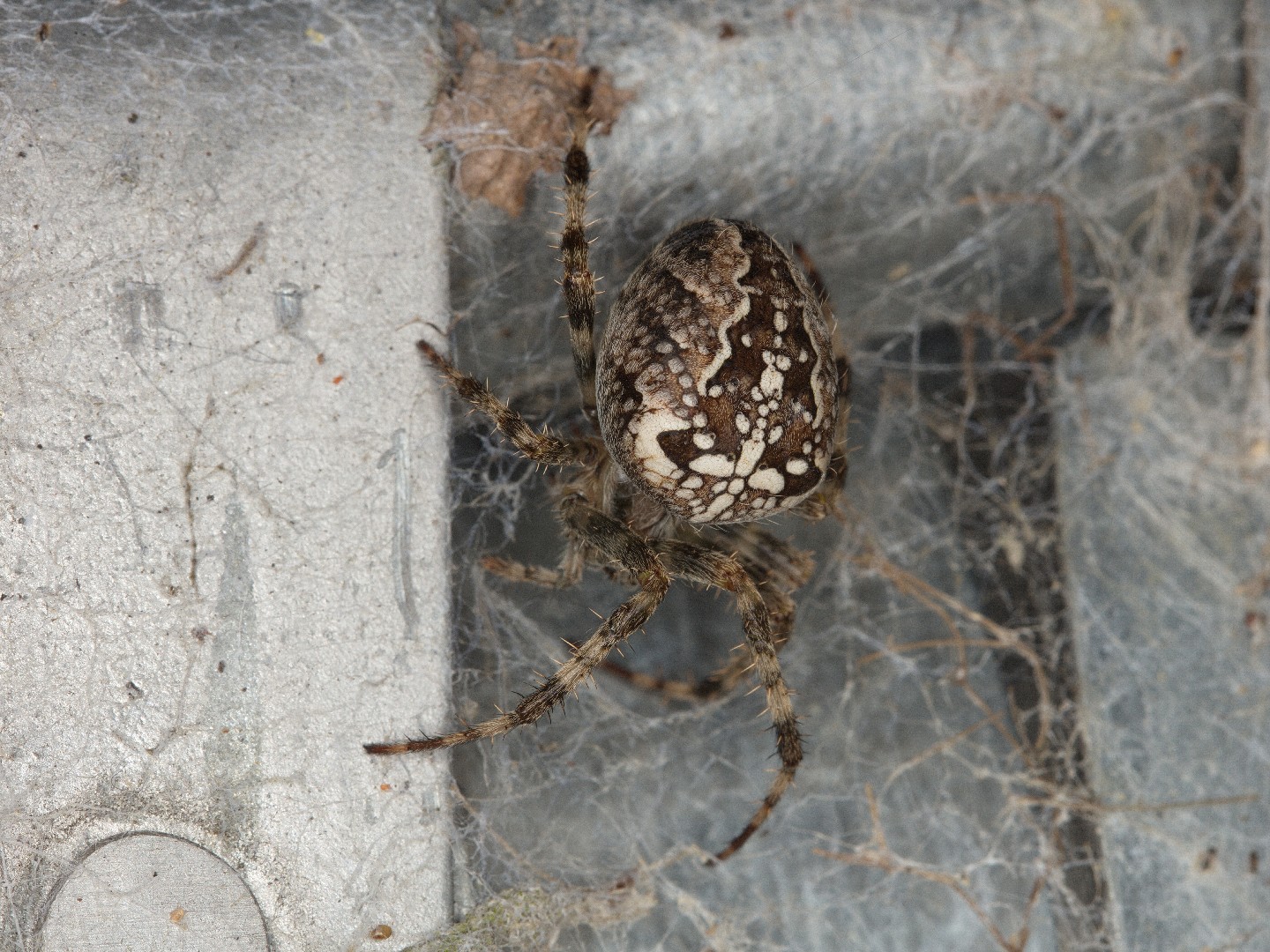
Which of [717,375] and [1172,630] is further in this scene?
[1172,630]

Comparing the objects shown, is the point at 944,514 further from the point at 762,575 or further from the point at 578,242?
the point at 578,242

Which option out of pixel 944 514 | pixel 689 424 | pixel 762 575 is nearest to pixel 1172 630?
pixel 944 514

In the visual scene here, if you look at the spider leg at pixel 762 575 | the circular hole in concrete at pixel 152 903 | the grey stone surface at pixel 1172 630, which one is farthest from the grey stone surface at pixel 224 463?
the grey stone surface at pixel 1172 630

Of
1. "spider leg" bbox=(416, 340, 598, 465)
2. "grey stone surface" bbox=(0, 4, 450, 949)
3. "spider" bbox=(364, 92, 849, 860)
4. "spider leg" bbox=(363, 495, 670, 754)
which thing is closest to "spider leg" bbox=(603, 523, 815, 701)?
"spider" bbox=(364, 92, 849, 860)

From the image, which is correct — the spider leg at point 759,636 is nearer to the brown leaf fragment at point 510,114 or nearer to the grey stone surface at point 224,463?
the grey stone surface at point 224,463

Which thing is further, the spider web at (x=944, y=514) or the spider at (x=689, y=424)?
the spider web at (x=944, y=514)

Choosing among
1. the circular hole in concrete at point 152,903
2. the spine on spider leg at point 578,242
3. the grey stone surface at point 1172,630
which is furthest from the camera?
the grey stone surface at point 1172,630
